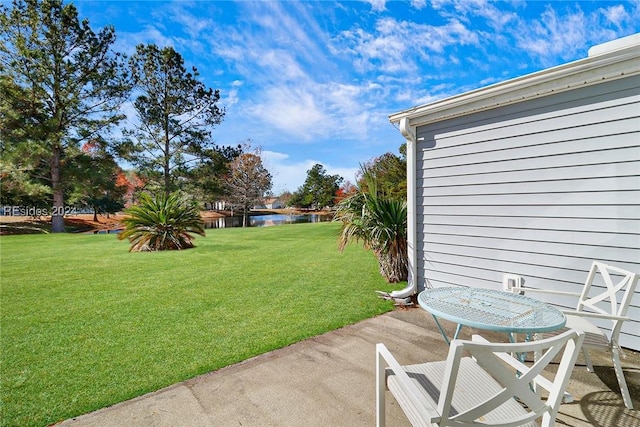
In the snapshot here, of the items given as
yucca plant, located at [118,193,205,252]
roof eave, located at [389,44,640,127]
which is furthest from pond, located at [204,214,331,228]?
roof eave, located at [389,44,640,127]

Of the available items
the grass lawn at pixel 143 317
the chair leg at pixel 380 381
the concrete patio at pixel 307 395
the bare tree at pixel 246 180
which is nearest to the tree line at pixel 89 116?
the bare tree at pixel 246 180

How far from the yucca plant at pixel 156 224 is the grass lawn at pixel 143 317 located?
62.8 inches

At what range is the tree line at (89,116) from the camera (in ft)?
46.9

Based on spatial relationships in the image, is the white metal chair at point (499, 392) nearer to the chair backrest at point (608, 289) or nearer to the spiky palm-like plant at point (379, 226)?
the chair backrest at point (608, 289)

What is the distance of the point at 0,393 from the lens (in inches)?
80.2

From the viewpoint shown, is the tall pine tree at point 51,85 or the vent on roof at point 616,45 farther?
the tall pine tree at point 51,85

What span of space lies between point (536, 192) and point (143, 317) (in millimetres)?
4553

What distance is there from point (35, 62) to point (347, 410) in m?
20.9

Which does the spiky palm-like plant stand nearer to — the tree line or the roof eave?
the roof eave

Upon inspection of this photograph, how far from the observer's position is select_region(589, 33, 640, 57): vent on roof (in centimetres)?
241

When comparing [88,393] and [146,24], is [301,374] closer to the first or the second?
[88,393]

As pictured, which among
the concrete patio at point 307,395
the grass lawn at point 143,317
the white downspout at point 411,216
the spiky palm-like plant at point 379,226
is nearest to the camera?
the concrete patio at point 307,395

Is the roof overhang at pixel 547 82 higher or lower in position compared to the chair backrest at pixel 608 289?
higher

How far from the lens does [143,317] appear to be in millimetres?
3473
